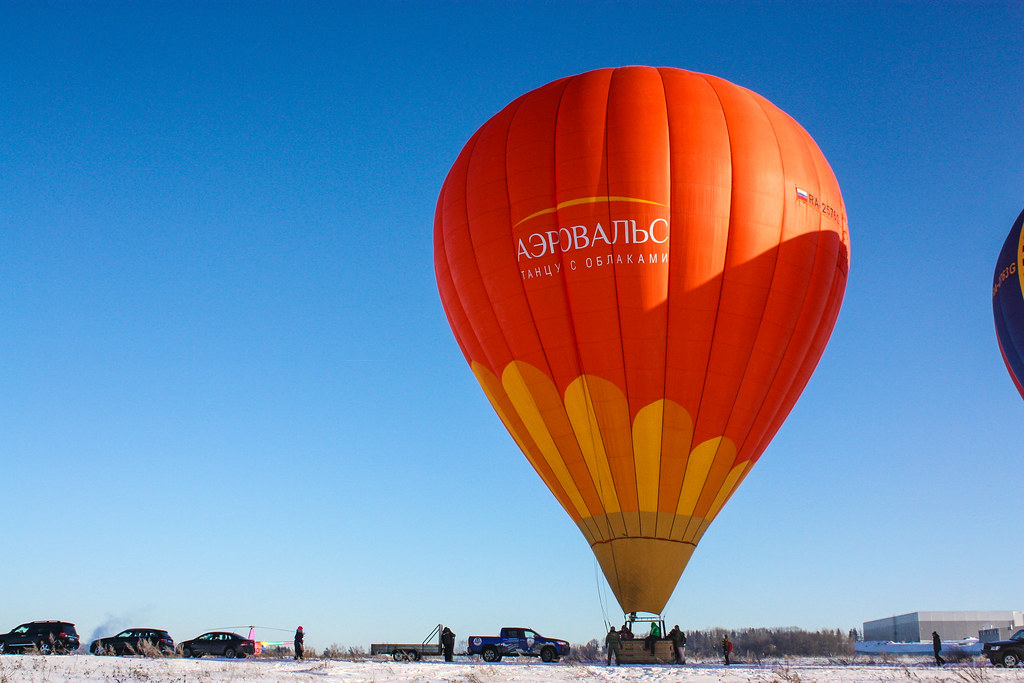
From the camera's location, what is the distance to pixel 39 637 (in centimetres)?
2697

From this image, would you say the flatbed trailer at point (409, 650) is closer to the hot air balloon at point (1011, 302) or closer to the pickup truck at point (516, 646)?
the pickup truck at point (516, 646)

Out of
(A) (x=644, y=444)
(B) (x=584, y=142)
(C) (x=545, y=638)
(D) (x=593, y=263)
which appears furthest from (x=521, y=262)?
(C) (x=545, y=638)

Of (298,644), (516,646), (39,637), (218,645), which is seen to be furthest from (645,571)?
(39,637)

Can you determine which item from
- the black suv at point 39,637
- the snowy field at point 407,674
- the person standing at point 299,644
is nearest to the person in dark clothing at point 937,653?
the snowy field at point 407,674

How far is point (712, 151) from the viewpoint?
23.3m

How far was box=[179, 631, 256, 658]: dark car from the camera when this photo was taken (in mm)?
26766

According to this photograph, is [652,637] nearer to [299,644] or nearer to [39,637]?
[299,644]

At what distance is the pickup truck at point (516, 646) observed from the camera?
26.4m

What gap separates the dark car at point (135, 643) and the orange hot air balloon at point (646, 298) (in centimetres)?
1176

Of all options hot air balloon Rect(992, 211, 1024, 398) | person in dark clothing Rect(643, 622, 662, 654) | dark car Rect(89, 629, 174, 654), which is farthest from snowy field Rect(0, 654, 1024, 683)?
hot air balloon Rect(992, 211, 1024, 398)

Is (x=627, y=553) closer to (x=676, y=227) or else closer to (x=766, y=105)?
(x=676, y=227)

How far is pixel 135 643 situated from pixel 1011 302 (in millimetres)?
27219

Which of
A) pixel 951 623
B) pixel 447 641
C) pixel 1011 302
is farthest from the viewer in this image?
pixel 951 623

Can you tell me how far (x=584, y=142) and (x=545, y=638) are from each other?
13.4m
